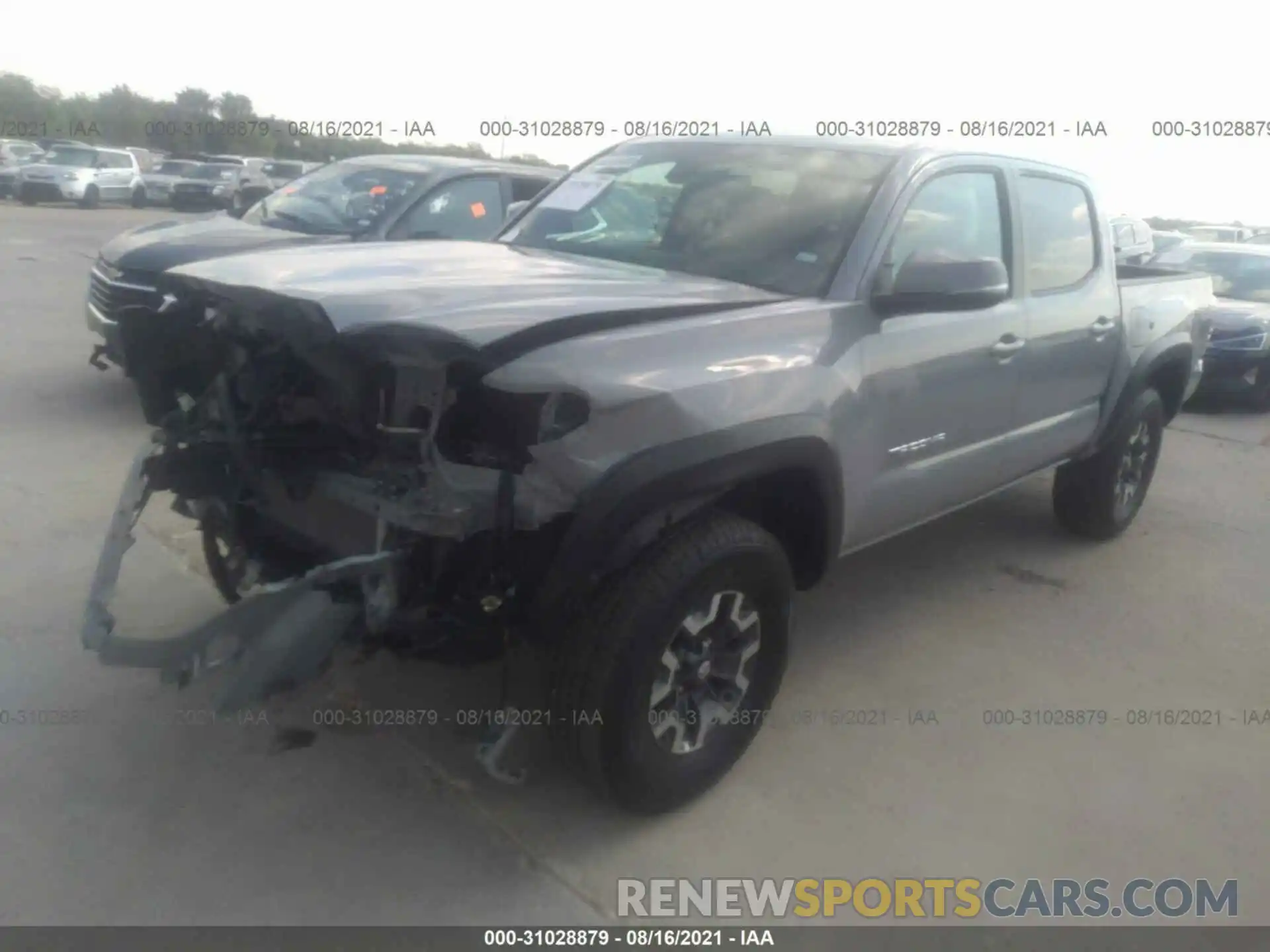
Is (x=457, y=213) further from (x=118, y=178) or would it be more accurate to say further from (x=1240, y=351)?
(x=118, y=178)

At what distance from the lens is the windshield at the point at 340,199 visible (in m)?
7.04

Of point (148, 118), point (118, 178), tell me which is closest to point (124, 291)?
point (118, 178)

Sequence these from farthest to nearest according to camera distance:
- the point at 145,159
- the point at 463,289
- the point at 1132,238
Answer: the point at 145,159, the point at 1132,238, the point at 463,289

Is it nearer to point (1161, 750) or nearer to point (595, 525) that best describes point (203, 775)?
point (595, 525)

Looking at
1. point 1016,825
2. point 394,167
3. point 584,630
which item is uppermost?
point 394,167

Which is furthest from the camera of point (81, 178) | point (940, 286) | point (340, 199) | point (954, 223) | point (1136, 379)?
point (81, 178)

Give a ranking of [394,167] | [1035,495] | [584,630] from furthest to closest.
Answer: [394,167] → [1035,495] → [584,630]

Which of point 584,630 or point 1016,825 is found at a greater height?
point 584,630

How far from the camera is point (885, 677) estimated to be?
3.99 meters

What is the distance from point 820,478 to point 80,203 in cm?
2662

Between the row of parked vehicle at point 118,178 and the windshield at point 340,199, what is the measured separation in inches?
668

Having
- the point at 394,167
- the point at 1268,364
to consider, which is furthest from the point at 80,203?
the point at 1268,364

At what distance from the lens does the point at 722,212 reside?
3.79 meters

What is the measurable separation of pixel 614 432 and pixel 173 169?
29825mm
